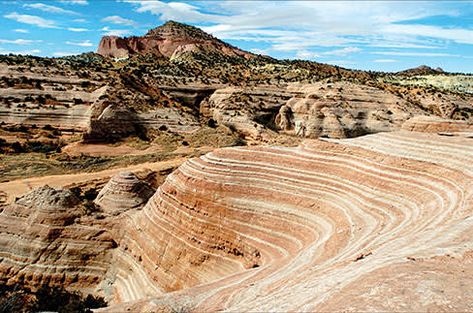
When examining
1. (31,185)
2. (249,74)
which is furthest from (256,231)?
(249,74)

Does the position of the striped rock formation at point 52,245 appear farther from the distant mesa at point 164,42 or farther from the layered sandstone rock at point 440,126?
the distant mesa at point 164,42

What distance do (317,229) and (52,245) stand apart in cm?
1138

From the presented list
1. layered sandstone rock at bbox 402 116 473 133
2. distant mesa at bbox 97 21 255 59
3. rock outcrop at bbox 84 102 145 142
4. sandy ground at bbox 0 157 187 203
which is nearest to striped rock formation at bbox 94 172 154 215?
sandy ground at bbox 0 157 187 203

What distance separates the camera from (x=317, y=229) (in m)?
13.5

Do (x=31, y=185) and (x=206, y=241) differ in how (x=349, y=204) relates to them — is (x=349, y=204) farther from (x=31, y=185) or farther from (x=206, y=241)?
(x=31, y=185)

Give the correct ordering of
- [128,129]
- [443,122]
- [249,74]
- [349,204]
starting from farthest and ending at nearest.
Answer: [249,74]
[128,129]
[443,122]
[349,204]

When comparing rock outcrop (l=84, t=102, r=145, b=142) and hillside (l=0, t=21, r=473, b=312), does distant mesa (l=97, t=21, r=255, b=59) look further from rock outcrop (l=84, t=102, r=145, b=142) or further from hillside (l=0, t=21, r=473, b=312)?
hillside (l=0, t=21, r=473, b=312)

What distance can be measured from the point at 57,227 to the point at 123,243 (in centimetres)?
298

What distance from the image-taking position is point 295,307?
21.4ft

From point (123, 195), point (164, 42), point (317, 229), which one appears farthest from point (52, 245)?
point (164, 42)

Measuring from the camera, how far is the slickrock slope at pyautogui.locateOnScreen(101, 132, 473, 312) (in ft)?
21.9

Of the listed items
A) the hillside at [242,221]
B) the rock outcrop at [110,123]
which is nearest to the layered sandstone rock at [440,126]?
the hillside at [242,221]

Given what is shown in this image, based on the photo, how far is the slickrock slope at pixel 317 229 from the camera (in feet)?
21.9

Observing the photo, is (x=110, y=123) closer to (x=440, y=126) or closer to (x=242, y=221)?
(x=242, y=221)
